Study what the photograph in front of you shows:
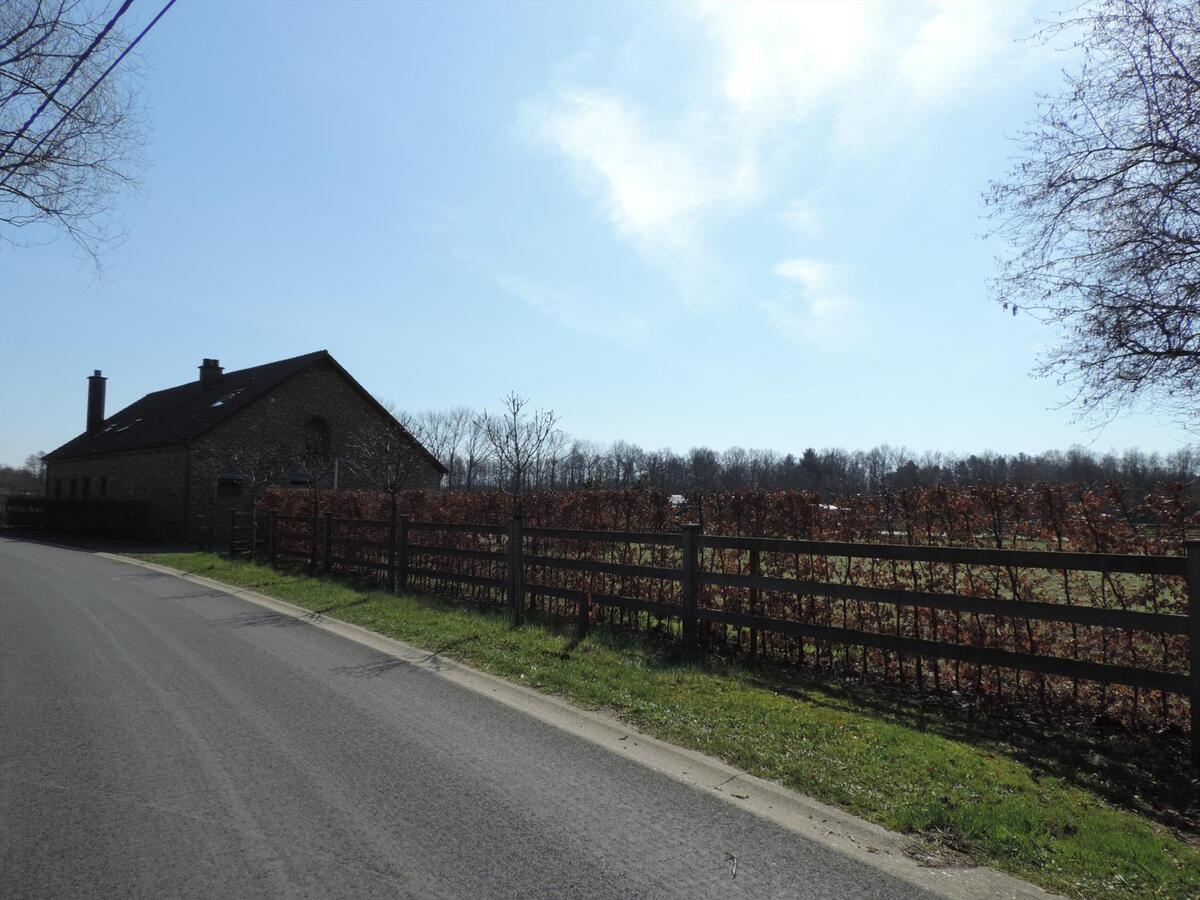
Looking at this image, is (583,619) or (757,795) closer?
(757,795)

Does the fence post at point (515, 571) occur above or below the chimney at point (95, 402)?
below

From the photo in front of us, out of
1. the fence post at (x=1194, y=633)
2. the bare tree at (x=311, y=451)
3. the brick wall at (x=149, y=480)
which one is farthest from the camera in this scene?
the bare tree at (x=311, y=451)

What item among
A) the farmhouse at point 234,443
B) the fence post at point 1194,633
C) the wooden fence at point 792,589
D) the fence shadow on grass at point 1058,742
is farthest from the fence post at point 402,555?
the farmhouse at point 234,443

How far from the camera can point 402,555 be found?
13.3 metres

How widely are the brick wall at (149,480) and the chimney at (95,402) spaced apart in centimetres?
484

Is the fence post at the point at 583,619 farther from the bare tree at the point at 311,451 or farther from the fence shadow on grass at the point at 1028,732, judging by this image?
the bare tree at the point at 311,451

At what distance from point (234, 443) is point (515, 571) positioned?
80.2 ft

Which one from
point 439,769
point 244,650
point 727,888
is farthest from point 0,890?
point 244,650

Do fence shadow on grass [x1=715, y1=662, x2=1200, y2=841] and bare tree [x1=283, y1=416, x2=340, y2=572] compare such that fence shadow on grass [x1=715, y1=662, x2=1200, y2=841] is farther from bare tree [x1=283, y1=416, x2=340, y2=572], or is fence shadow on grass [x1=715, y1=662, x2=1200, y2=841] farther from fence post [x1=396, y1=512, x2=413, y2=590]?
bare tree [x1=283, y1=416, x2=340, y2=572]

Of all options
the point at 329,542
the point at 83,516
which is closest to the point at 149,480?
the point at 83,516

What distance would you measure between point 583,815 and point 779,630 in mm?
3796

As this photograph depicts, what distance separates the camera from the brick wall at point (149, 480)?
29844mm

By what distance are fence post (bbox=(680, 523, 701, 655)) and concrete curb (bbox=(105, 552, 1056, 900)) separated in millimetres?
2228

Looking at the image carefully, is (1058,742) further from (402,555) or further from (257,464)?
(257,464)
